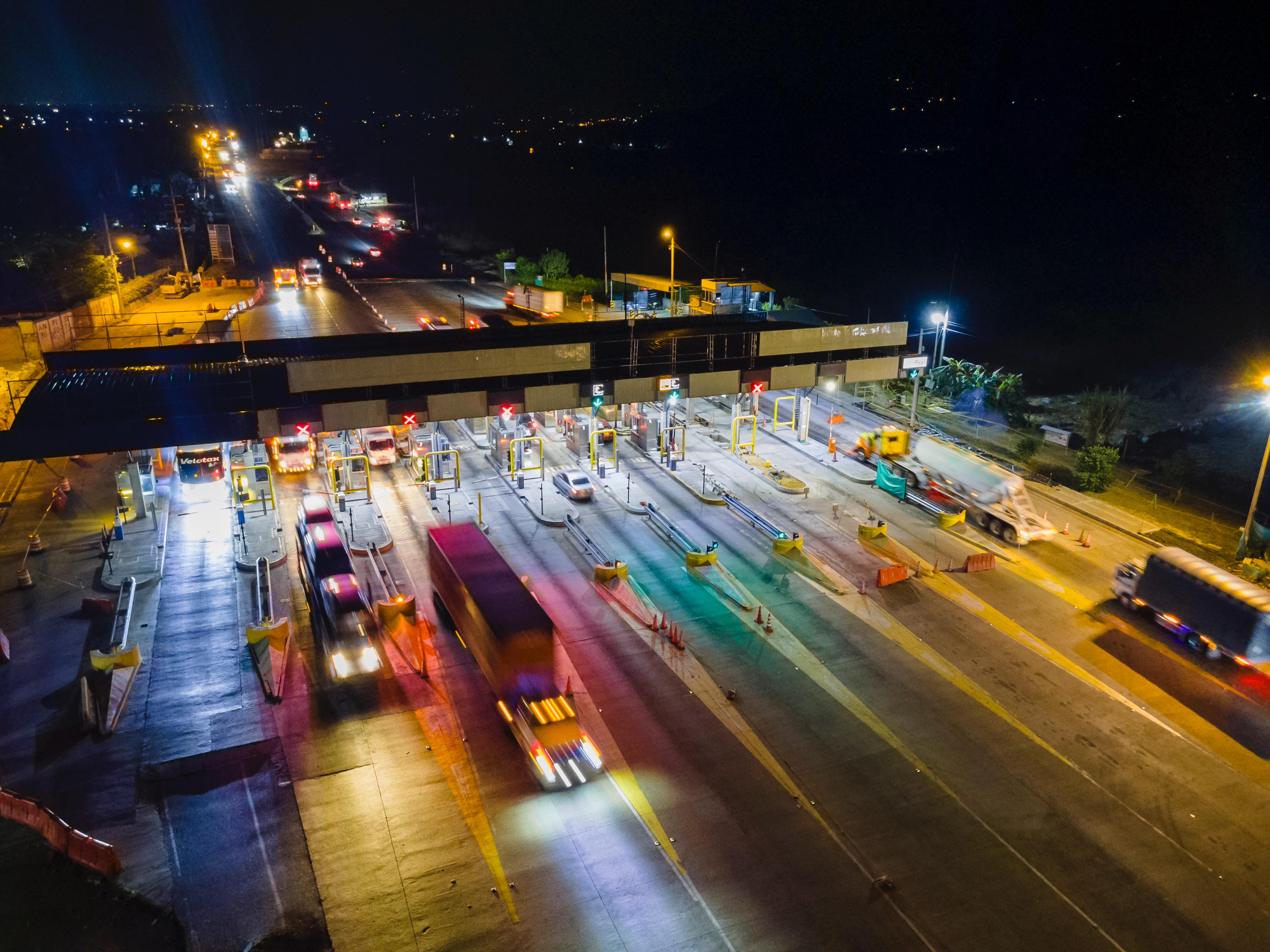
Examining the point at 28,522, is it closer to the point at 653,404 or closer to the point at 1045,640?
the point at 653,404

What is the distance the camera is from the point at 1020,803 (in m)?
16.7

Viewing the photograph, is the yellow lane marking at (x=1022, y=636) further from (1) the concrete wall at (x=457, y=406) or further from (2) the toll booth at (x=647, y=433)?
(2) the toll booth at (x=647, y=433)

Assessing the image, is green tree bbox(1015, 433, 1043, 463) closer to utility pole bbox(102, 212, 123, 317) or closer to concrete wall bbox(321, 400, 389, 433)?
concrete wall bbox(321, 400, 389, 433)

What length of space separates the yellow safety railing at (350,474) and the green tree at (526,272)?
4436 centimetres

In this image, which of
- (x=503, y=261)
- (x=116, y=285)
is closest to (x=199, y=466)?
(x=116, y=285)

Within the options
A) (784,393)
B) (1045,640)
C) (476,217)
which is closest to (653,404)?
(784,393)

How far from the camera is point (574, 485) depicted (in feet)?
109

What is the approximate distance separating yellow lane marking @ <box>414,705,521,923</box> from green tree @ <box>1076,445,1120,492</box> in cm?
2949

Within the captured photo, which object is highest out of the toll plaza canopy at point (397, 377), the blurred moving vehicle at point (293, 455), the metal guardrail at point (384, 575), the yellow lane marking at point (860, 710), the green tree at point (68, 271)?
the green tree at point (68, 271)

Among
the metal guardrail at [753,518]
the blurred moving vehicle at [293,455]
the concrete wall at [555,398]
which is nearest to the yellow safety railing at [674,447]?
the metal guardrail at [753,518]

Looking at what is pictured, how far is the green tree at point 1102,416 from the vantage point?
3856 centimetres

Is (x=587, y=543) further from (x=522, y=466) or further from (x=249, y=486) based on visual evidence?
(x=249, y=486)

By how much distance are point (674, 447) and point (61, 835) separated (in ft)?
93.8

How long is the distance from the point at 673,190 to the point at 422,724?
134 m
